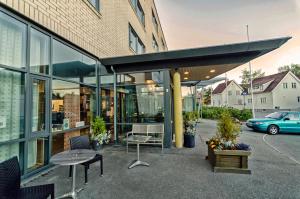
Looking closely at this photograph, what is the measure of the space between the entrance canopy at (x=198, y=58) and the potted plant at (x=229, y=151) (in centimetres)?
254

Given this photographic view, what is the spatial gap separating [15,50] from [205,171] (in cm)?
577

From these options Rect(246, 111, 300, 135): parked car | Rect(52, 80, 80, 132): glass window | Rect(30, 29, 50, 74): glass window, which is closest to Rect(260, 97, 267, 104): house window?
Rect(246, 111, 300, 135): parked car

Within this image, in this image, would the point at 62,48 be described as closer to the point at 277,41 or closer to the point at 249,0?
the point at 277,41

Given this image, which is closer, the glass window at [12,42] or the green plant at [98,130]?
the glass window at [12,42]

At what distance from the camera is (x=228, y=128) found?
178 inches

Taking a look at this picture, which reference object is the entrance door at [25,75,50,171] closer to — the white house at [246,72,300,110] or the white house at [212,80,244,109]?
the white house at [246,72,300,110]

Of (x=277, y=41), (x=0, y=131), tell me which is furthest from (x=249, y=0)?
(x=0, y=131)

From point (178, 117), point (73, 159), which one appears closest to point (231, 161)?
point (178, 117)

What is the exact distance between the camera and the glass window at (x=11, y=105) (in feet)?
11.4

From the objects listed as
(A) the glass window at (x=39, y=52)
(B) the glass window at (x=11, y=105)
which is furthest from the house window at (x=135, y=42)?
(B) the glass window at (x=11, y=105)

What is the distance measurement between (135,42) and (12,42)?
9.75 m

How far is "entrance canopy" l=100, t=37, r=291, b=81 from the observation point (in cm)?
549

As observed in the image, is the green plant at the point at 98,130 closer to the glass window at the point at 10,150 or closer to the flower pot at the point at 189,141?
the glass window at the point at 10,150

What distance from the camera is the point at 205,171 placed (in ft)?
14.4
